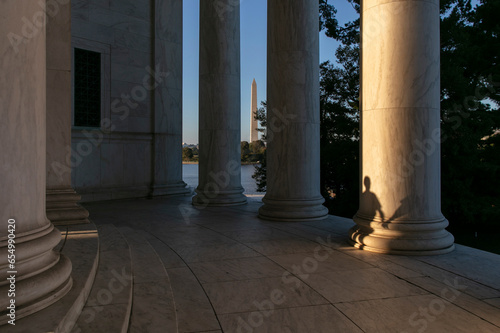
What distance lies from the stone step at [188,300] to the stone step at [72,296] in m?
7.42

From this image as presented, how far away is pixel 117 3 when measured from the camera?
116 m

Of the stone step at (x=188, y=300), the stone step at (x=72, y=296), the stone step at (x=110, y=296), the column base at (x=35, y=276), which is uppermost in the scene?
the column base at (x=35, y=276)

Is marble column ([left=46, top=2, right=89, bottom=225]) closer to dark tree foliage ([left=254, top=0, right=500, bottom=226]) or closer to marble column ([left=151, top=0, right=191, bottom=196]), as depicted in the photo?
marble column ([left=151, top=0, right=191, bottom=196])

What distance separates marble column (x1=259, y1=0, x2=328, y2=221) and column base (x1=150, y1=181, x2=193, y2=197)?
5275cm

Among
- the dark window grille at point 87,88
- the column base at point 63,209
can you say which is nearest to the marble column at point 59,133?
the column base at point 63,209

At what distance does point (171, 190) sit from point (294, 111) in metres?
60.5

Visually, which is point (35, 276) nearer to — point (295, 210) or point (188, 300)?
point (188, 300)

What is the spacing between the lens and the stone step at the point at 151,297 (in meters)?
29.2

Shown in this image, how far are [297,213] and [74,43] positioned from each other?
249ft

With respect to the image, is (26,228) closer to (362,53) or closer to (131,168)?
(362,53)

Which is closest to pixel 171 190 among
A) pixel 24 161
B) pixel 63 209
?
pixel 63 209

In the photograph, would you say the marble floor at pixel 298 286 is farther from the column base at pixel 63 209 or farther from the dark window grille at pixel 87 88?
the dark window grille at pixel 87 88

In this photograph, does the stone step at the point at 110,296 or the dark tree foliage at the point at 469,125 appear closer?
the stone step at the point at 110,296

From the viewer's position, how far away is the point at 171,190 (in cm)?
12288
